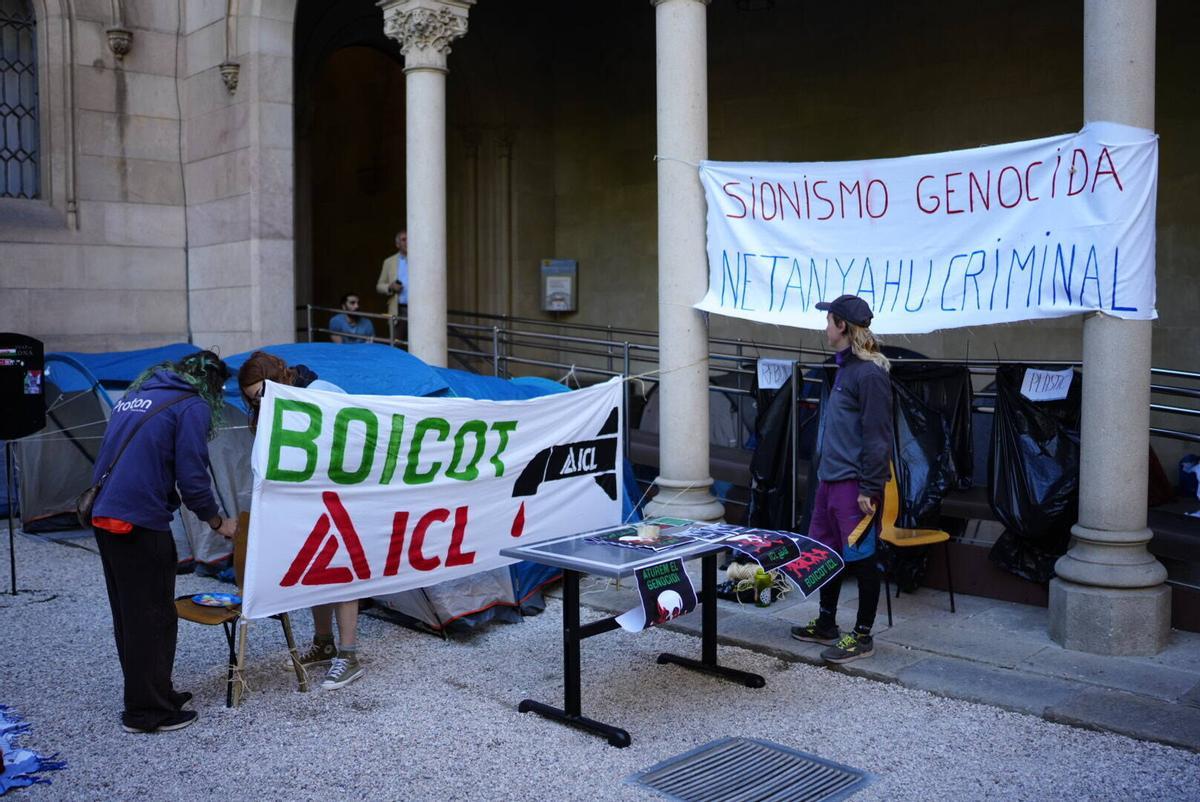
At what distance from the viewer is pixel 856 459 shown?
6.12m

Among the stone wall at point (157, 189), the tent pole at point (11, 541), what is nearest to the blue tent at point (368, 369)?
the tent pole at point (11, 541)

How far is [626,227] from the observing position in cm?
1661

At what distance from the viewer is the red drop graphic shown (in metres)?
7.10

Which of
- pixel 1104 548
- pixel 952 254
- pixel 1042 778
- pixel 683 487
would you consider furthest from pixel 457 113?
pixel 1042 778

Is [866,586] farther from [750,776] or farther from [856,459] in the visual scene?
[750,776]

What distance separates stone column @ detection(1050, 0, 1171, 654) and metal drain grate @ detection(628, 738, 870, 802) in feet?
7.22

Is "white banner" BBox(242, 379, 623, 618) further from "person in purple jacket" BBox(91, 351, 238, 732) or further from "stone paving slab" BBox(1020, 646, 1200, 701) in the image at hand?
"stone paving slab" BBox(1020, 646, 1200, 701)

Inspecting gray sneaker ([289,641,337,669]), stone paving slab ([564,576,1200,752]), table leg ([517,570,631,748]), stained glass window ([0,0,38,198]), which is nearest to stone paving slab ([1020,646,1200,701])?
stone paving slab ([564,576,1200,752])

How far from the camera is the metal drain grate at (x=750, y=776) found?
15.1 feet

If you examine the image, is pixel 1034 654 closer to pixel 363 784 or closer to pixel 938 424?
pixel 938 424

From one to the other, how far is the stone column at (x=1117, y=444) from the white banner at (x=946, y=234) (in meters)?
0.18

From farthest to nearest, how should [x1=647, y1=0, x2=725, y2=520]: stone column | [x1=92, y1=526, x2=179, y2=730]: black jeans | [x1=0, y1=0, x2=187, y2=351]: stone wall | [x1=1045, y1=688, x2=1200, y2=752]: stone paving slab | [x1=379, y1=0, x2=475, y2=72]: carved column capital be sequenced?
[x1=0, y1=0, x2=187, y2=351]: stone wall
[x1=379, y1=0, x2=475, y2=72]: carved column capital
[x1=647, y1=0, x2=725, y2=520]: stone column
[x1=92, y1=526, x2=179, y2=730]: black jeans
[x1=1045, y1=688, x2=1200, y2=752]: stone paving slab

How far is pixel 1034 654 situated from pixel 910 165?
3013 millimetres

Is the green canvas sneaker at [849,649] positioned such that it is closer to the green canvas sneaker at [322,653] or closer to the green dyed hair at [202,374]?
the green canvas sneaker at [322,653]
